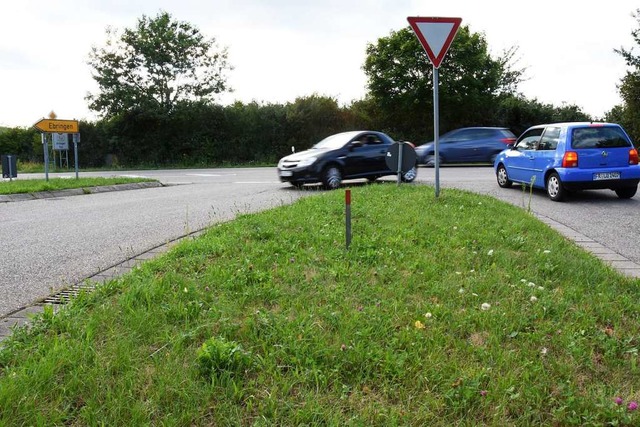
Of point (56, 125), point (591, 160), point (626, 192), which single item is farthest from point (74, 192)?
point (626, 192)

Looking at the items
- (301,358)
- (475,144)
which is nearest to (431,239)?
(301,358)

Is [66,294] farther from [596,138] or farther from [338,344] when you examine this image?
[596,138]

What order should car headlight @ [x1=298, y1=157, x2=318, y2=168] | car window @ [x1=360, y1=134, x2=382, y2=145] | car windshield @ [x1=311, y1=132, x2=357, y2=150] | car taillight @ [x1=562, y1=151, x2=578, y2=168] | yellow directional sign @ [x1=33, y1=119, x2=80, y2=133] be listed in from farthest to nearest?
yellow directional sign @ [x1=33, y1=119, x2=80, y2=133]
car window @ [x1=360, y1=134, x2=382, y2=145]
car windshield @ [x1=311, y1=132, x2=357, y2=150]
car headlight @ [x1=298, y1=157, x2=318, y2=168]
car taillight @ [x1=562, y1=151, x2=578, y2=168]

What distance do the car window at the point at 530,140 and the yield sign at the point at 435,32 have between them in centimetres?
441

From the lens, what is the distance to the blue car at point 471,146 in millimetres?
21781

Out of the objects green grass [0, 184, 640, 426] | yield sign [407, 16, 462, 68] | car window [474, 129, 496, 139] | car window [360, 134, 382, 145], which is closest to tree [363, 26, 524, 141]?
car window [474, 129, 496, 139]

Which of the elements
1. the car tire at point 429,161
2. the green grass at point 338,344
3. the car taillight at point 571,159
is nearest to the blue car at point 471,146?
the car tire at point 429,161

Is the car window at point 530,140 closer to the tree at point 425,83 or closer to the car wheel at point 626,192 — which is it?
the car wheel at point 626,192

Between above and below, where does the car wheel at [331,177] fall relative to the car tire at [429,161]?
below

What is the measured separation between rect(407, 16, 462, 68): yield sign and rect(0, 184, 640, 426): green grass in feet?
13.7

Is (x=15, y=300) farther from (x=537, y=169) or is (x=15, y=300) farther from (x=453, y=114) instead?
(x=453, y=114)

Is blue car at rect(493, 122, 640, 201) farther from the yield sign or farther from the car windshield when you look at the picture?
the car windshield

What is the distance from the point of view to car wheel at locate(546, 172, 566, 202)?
10258 mm

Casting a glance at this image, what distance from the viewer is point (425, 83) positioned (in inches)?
1214
